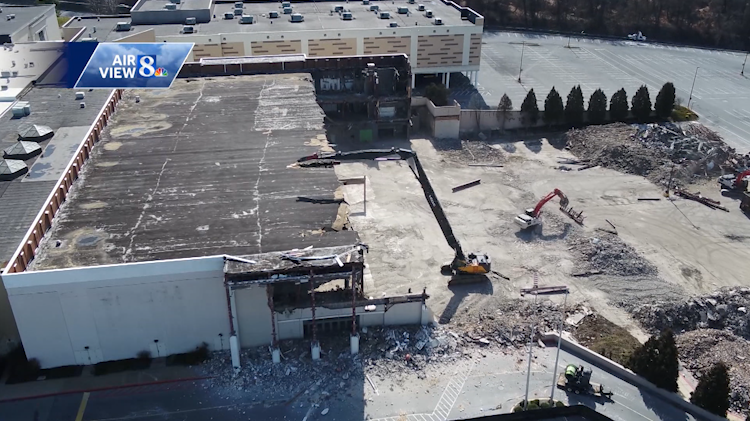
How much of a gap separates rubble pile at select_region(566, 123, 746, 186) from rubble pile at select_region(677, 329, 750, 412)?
20.1m

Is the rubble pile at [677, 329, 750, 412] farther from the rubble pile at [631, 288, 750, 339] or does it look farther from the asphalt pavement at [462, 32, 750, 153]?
the asphalt pavement at [462, 32, 750, 153]

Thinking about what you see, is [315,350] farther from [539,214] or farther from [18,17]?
[18,17]

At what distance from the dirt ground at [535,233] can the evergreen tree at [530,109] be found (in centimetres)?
626

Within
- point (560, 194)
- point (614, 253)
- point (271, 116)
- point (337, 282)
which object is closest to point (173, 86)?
point (271, 116)

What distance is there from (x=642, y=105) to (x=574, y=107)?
22.0ft

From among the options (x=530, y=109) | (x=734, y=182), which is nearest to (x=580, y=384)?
(x=734, y=182)

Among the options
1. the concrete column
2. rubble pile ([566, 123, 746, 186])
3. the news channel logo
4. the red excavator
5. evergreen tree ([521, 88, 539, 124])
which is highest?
the news channel logo

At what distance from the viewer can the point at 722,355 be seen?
1248 inches

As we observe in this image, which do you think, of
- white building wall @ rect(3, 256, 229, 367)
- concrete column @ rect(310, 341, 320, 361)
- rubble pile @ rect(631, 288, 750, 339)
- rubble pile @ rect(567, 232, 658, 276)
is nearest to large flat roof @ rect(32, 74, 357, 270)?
white building wall @ rect(3, 256, 229, 367)

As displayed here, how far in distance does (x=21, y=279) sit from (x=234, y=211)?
10629mm

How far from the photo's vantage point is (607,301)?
36969mm

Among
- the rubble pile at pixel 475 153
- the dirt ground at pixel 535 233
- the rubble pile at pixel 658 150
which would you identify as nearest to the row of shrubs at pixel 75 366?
the dirt ground at pixel 535 233

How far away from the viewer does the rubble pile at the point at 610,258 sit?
3925cm

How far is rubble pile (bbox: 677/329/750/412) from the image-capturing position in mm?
29672
